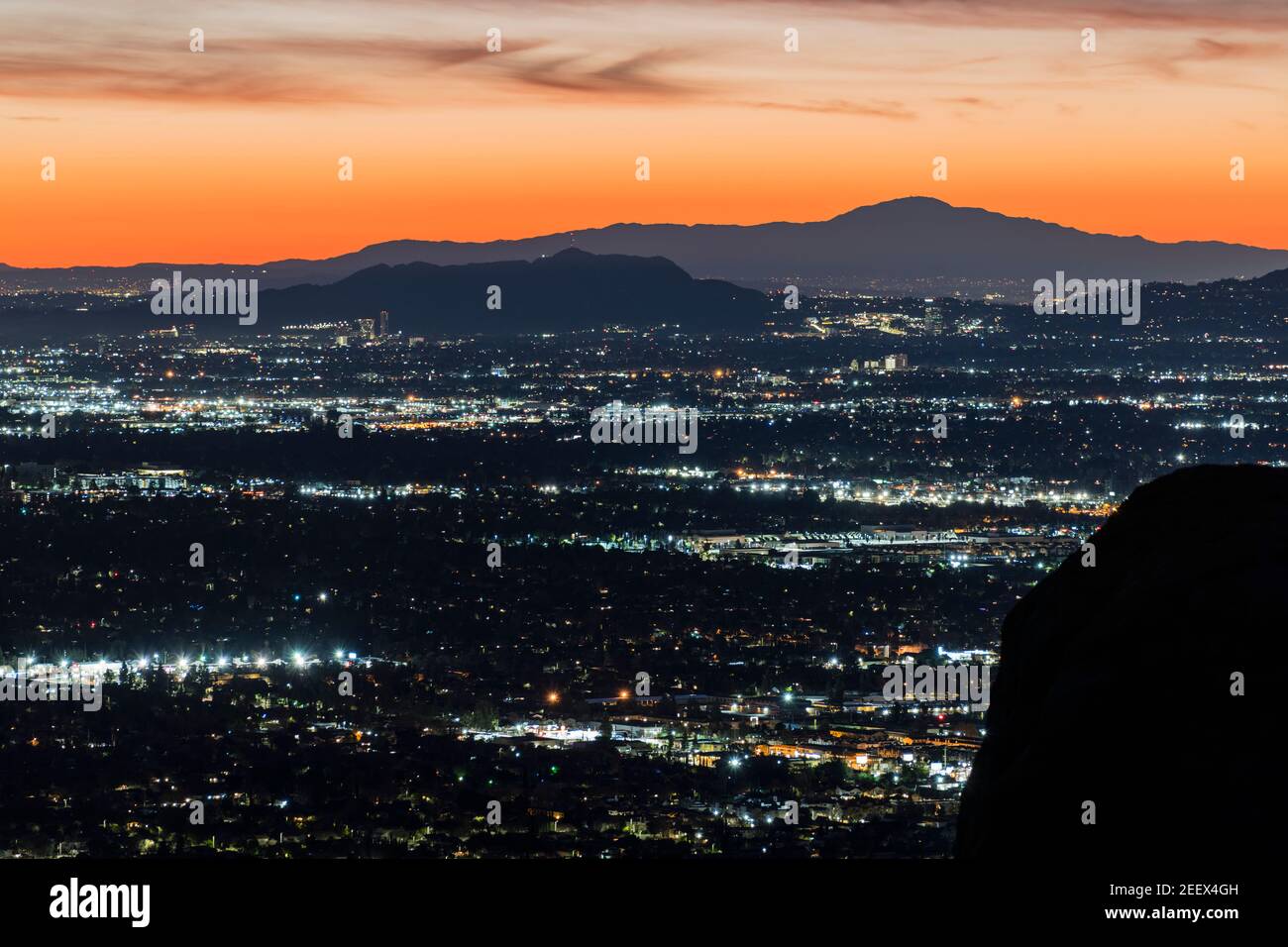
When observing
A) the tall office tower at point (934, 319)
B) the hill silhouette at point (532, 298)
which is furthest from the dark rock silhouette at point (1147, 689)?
the hill silhouette at point (532, 298)

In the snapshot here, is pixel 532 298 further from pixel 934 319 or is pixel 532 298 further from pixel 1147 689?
pixel 1147 689

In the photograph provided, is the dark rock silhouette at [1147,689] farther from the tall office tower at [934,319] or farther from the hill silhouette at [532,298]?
the hill silhouette at [532,298]

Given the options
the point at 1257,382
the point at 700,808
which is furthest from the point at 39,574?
the point at 1257,382

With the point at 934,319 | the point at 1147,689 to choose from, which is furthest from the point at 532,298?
the point at 1147,689

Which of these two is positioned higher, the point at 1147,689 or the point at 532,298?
the point at 532,298

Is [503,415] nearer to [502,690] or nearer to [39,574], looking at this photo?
[39,574]

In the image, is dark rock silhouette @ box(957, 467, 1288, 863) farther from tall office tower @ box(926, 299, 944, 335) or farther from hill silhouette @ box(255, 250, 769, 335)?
hill silhouette @ box(255, 250, 769, 335)

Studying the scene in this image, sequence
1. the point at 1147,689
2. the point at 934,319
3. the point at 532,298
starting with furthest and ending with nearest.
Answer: the point at 532,298 → the point at 934,319 → the point at 1147,689
